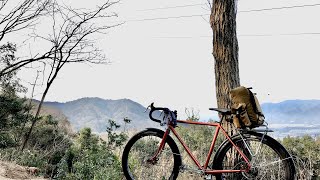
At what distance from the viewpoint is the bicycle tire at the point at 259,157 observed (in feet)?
12.2

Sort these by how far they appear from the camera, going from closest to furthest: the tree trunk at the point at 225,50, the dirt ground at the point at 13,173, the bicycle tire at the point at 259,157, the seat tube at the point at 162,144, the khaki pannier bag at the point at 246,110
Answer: the bicycle tire at the point at 259,157, the khaki pannier bag at the point at 246,110, the seat tube at the point at 162,144, the dirt ground at the point at 13,173, the tree trunk at the point at 225,50

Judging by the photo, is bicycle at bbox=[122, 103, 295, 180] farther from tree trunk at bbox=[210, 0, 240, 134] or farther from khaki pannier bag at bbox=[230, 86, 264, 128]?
tree trunk at bbox=[210, 0, 240, 134]

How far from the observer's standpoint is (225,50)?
574 cm

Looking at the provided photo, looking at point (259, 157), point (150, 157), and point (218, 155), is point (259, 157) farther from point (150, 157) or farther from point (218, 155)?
point (150, 157)

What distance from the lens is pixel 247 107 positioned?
3.86 meters

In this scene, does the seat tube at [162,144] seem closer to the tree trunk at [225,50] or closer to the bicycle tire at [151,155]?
the bicycle tire at [151,155]

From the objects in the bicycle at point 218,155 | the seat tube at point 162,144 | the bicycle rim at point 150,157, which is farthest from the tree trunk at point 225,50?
the seat tube at point 162,144

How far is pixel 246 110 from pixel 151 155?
114 cm

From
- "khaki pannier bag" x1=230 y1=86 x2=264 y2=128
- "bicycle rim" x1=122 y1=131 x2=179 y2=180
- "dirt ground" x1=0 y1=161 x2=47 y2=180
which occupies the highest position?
"khaki pannier bag" x1=230 y1=86 x2=264 y2=128

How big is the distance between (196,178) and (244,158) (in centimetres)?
240

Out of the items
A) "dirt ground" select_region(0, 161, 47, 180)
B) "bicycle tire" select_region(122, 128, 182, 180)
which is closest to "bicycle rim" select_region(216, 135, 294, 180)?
"bicycle tire" select_region(122, 128, 182, 180)

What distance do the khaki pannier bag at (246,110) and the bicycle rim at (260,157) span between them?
0.44ft

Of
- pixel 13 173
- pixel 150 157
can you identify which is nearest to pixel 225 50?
pixel 150 157

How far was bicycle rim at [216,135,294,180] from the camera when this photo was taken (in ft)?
12.2
